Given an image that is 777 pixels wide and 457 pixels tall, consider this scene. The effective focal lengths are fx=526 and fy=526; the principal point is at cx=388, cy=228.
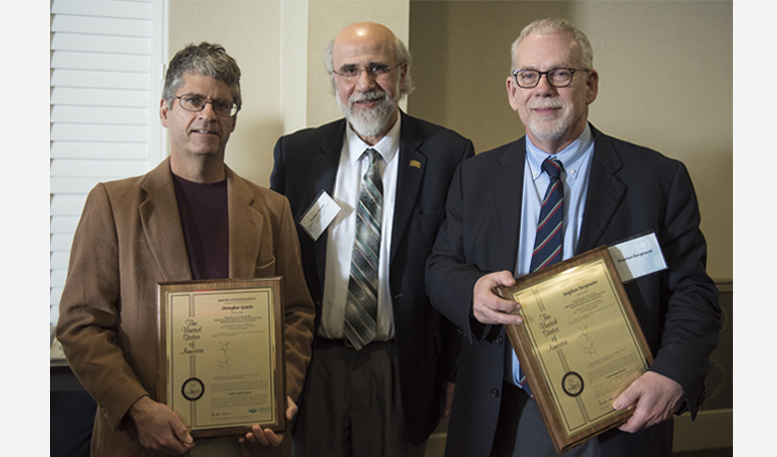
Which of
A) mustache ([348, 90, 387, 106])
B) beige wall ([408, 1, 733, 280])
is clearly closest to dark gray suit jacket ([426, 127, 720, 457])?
mustache ([348, 90, 387, 106])

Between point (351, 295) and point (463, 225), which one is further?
point (351, 295)

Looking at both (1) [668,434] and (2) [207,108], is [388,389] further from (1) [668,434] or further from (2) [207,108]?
(2) [207,108]

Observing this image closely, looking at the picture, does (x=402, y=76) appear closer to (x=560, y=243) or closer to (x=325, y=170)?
(x=325, y=170)

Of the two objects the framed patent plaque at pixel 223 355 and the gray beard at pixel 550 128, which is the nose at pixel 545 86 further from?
the framed patent plaque at pixel 223 355

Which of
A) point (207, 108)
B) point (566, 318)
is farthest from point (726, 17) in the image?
point (207, 108)

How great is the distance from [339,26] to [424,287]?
146 centimetres

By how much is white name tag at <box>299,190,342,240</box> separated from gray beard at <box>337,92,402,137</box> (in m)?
0.31

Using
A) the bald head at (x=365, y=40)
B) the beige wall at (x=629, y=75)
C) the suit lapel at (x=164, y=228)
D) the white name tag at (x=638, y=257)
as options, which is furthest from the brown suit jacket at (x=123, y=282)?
the beige wall at (x=629, y=75)

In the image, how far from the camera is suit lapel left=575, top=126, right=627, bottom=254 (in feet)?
5.36

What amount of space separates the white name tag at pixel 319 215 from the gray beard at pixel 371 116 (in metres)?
0.31

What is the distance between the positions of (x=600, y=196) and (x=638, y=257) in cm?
23

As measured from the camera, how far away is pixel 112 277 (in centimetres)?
155

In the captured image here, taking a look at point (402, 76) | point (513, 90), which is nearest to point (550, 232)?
point (513, 90)

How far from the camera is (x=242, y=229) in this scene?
168cm
